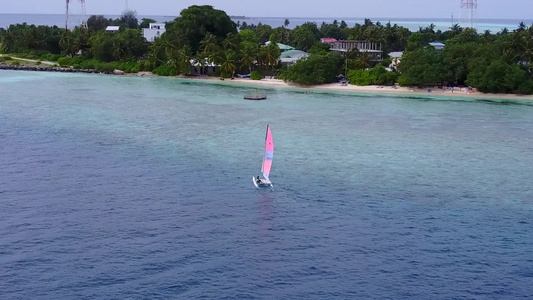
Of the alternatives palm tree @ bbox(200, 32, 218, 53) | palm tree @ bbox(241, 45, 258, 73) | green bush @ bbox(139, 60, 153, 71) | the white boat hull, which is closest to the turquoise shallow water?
the white boat hull

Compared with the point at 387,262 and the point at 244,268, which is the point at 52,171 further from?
the point at 387,262

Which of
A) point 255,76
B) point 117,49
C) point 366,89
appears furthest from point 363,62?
point 117,49

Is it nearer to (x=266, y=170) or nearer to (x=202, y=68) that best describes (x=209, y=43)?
(x=202, y=68)

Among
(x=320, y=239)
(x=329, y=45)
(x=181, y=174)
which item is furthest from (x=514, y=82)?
(x=320, y=239)

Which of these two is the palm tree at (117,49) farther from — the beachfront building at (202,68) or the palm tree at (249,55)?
the palm tree at (249,55)

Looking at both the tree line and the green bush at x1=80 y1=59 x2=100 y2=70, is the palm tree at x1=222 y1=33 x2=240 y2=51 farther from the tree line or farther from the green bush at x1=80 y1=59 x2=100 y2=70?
the green bush at x1=80 y1=59 x2=100 y2=70

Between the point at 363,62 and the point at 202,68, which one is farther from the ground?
the point at 363,62
